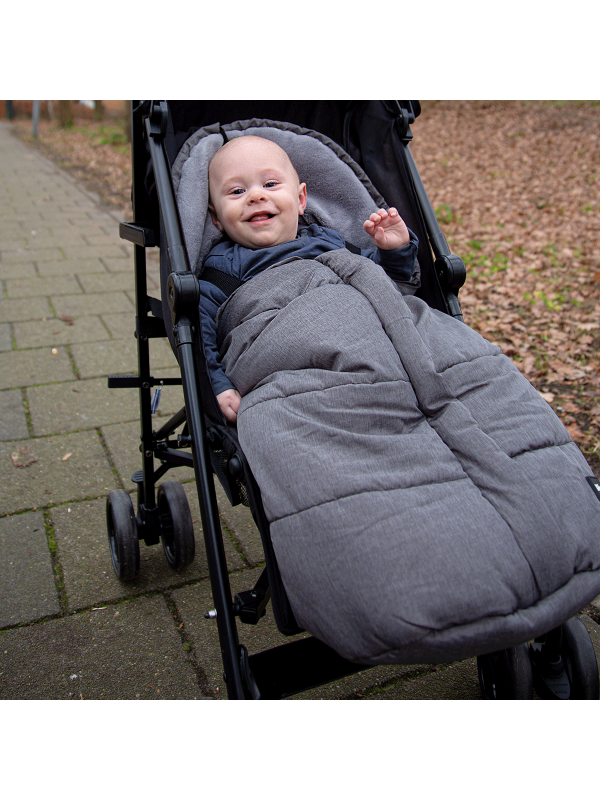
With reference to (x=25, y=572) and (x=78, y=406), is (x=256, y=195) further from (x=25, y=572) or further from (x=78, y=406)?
(x=78, y=406)

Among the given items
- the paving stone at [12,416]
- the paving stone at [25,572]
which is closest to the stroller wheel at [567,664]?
the paving stone at [25,572]

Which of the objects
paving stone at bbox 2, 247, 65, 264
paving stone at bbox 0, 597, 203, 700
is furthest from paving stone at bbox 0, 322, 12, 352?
paving stone at bbox 0, 597, 203, 700

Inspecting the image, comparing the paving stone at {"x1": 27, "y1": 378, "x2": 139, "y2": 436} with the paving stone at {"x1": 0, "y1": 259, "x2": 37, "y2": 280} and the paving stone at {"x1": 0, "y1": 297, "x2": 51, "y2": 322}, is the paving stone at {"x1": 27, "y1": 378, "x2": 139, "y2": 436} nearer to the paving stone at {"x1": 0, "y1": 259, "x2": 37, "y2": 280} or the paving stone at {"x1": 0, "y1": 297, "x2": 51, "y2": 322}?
the paving stone at {"x1": 0, "y1": 297, "x2": 51, "y2": 322}

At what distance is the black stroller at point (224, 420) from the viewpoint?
138 centimetres

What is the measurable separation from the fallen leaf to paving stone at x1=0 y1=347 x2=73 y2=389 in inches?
29.2

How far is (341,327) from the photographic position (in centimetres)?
158

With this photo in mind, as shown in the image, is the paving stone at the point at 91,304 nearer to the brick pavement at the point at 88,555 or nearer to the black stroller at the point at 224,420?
the brick pavement at the point at 88,555

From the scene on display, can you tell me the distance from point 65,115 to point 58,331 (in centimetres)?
1441

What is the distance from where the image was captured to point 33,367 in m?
3.94

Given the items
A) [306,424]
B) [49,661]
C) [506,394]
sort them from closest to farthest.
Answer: [306,424]
[506,394]
[49,661]

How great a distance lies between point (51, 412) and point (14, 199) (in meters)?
6.31

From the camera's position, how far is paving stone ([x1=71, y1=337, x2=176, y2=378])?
3955 millimetres

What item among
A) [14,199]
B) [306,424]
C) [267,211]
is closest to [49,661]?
[306,424]

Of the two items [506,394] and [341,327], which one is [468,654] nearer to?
[506,394]
